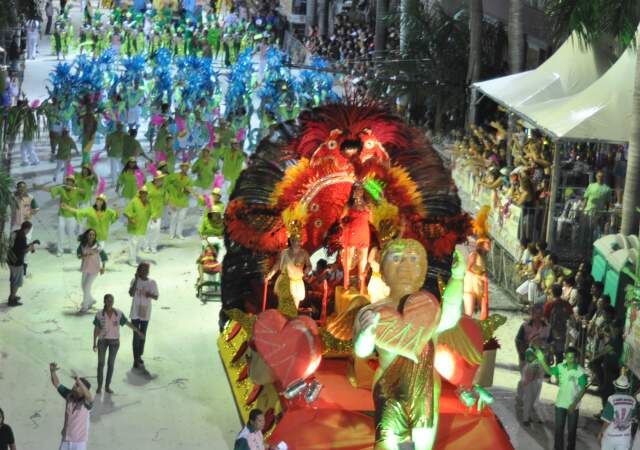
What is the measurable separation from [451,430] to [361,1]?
3462 centimetres

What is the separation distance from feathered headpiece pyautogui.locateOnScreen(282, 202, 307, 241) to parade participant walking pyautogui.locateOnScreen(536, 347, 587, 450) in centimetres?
279

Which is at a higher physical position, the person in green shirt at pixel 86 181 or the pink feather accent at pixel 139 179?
the person in green shirt at pixel 86 181

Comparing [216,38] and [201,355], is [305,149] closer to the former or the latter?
[201,355]

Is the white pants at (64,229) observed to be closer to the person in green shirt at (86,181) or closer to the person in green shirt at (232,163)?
the person in green shirt at (86,181)

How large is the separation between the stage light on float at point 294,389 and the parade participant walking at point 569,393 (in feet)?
8.42

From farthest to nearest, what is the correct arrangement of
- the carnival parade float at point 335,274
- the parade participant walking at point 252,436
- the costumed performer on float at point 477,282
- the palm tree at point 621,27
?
the palm tree at point 621,27 → the costumed performer on float at point 477,282 → the carnival parade float at point 335,274 → the parade participant walking at point 252,436

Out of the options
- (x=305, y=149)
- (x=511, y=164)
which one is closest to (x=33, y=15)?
(x=511, y=164)

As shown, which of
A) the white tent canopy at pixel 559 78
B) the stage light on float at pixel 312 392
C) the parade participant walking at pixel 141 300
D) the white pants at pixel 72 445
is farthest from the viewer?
the white tent canopy at pixel 559 78

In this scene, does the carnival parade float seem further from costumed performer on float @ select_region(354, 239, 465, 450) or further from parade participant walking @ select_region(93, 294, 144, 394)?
parade participant walking @ select_region(93, 294, 144, 394)

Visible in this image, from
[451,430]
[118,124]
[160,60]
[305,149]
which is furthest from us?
[160,60]

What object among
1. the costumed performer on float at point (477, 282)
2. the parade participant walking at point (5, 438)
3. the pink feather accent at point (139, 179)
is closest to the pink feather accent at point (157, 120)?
the pink feather accent at point (139, 179)

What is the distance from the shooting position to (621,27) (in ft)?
67.5

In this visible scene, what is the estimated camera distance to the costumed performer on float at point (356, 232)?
1496 centimetres

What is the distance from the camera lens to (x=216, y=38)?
4291cm
